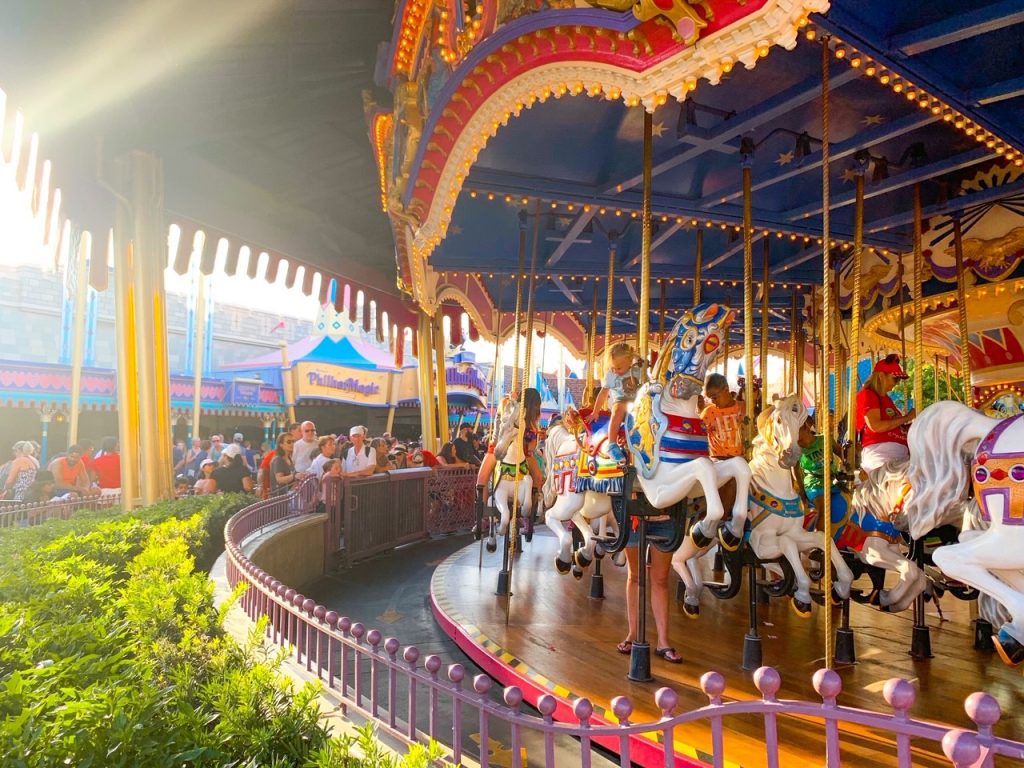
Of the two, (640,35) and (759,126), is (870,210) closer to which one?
(759,126)

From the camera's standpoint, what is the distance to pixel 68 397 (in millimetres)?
14258

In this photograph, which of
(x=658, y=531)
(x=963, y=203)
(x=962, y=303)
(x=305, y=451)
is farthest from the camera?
(x=305, y=451)

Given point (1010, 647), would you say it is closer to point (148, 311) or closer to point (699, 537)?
point (699, 537)

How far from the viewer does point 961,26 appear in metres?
3.33

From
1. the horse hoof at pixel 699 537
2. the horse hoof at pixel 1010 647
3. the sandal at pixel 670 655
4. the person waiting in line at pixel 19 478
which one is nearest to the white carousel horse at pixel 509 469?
the sandal at pixel 670 655

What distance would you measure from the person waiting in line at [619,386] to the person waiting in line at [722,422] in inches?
18.5

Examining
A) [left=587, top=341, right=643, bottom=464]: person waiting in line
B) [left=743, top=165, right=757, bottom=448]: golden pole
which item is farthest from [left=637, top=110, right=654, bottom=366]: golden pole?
[left=743, top=165, right=757, bottom=448]: golden pole

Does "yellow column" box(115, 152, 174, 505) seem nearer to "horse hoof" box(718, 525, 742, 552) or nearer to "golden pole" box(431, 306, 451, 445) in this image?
"golden pole" box(431, 306, 451, 445)

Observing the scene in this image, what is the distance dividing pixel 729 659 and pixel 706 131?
3703 mm

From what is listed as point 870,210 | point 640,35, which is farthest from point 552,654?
point 870,210

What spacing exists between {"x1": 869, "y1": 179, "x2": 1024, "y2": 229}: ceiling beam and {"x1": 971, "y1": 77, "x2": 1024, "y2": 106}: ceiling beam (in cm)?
177

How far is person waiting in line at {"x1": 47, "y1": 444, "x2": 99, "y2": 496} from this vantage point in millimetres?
8098

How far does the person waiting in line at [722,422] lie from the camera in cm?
415

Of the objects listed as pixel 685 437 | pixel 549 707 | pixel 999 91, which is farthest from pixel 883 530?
pixel 549 707
